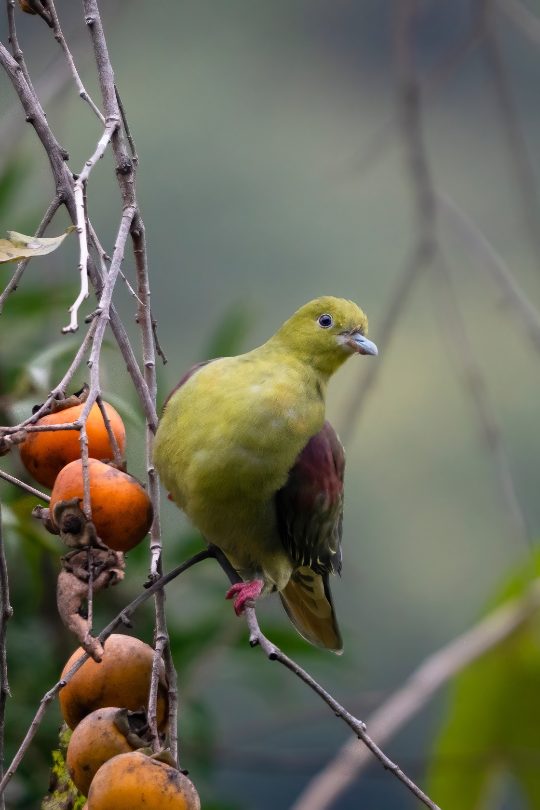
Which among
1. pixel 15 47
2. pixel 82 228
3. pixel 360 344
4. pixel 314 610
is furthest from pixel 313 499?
pixel 15 47

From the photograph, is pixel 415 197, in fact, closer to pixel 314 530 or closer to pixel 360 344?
A: pixel 360 344

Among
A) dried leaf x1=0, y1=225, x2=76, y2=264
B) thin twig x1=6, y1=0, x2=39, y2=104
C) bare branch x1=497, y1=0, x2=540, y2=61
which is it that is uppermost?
bare branch x1=497, y1=0, x2=540, y2=61

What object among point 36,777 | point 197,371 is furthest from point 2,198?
point 36,777

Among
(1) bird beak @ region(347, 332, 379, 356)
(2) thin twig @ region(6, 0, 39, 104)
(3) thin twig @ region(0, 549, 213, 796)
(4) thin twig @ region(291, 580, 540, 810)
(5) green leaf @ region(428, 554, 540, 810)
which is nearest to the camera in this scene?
(3) thin twig @ region(0, 549, 213, 796)

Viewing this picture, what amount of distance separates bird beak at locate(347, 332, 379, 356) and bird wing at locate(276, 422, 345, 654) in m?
0.15

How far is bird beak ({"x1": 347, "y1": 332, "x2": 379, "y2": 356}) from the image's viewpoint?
5.19 feet

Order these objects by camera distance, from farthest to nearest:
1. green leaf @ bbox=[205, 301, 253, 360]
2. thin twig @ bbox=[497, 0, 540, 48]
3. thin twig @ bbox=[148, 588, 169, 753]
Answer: green leaf @ bbox=[205, 301, 253, 360], thin twig @ bbox=[497, 0, 540, 48], thin twig @ bbox=[148, 588, 169, 753]

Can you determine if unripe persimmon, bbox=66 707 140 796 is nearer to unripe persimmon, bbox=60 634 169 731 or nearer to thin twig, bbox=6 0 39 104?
unripe persimmon, bbox=60 634 169 731

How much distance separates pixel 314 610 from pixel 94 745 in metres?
0.95

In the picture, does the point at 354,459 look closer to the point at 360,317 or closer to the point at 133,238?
the point at 360,317

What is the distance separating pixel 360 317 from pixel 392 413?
2.43m

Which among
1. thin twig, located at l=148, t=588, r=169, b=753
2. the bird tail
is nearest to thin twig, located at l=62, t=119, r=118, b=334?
thin twig, located at l=148, t=588, r=169, b=753

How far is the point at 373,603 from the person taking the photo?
4191mm

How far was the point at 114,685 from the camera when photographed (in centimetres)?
104
